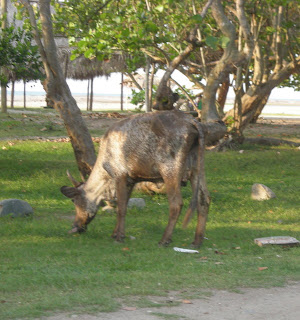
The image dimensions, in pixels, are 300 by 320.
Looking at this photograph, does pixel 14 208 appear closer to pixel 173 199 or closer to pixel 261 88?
pixel 173 199

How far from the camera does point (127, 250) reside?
27.5 ft

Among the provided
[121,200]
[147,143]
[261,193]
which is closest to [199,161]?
[147,143]

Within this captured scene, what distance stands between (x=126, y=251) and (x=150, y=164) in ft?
4.24

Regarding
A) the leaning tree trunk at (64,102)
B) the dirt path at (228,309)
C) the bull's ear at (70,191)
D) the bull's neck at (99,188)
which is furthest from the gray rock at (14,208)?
the dirt path at (228,309)

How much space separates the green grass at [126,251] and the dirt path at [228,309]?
0.65 feet

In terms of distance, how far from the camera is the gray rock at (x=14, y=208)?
34.2ft

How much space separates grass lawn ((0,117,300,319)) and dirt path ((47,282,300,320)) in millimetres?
191

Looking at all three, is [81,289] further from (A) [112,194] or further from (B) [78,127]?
(B) [78,127]

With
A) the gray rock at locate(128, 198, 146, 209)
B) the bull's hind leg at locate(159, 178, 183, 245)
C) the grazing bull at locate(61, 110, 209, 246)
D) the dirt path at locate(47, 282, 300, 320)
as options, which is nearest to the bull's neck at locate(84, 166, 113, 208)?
the grazing bull at locate(61, 110, 209, 246)

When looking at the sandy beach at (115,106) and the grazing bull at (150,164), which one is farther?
the sandy beach at (115,106)

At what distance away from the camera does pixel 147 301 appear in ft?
19.0

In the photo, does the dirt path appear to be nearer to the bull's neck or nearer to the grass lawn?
the grass lawn

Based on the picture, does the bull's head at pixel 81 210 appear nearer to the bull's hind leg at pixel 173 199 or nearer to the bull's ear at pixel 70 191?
the bull's ear at pixel 70 191

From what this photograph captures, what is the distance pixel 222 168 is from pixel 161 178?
7552 mm
